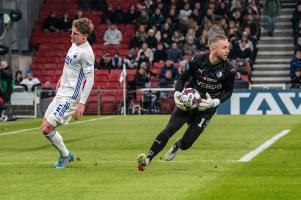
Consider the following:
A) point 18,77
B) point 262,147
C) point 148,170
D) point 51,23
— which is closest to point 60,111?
point 148,170

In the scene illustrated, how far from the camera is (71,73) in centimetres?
1429

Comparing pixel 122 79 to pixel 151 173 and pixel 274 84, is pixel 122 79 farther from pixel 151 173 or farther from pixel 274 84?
pixel 151 173

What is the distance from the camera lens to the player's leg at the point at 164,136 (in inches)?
516

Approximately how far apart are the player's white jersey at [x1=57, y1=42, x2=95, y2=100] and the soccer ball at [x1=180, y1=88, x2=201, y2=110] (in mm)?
1748

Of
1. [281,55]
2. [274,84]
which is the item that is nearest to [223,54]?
[274,84]

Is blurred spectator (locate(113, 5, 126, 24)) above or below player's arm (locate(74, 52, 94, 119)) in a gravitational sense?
below

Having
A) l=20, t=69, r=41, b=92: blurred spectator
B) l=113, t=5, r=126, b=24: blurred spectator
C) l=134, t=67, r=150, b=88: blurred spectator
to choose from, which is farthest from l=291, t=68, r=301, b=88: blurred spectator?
l=113, t=5, r=126, b=24: blurred spectator

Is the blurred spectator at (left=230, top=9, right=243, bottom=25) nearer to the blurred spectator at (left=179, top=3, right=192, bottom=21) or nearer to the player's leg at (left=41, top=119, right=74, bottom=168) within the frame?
the blurred spectator at (left=179, top=3, right=192, bottom=21)

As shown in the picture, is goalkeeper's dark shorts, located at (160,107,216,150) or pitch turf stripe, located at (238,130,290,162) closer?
goalkeeper's dark shorts, located at (160,107,216,150)

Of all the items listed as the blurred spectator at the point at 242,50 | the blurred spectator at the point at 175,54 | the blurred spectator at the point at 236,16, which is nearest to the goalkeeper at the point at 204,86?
the blurred spectator at the point at 242,50

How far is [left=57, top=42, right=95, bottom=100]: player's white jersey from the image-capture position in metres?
14.1

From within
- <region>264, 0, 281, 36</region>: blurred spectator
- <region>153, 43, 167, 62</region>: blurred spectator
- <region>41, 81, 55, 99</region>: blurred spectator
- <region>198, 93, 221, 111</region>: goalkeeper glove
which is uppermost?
<region>198, 93, 221, 111</region>: goalkeeper glove

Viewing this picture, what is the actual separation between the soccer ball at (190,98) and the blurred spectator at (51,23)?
3071 cm

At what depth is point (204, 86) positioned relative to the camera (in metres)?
13.6
